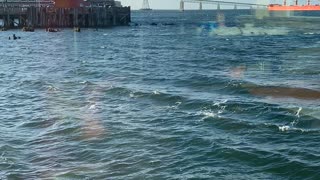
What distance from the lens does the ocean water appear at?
1927cm

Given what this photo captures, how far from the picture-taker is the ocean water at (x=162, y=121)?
19266mm

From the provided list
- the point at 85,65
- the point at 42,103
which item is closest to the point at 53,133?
the point at 42,103

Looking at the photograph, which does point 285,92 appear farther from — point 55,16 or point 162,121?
point 55,16

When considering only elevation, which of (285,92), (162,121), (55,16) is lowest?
(162,121)

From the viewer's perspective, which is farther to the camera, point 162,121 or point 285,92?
point 285,92

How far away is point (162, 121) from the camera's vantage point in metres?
26.2

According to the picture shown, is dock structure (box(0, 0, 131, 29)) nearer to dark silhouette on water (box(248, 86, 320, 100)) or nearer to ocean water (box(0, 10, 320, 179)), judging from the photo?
ocean water (box(0, 10, 320, 179))

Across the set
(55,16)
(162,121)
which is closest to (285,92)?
(162,121)

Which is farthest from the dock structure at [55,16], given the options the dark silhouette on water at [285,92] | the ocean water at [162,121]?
the dark silhouette on water at [285,92]

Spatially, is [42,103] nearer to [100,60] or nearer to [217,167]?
[217,167]

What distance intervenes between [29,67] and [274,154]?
37.8m

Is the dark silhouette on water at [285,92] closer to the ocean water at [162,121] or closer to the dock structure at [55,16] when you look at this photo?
the ocean water at [162,121]

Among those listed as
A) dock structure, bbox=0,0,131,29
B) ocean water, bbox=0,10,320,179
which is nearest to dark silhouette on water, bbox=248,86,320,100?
ocean water, bbox=0,10,320,179

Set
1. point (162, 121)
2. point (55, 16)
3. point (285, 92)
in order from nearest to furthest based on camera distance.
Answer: point (162, 121) < point (285, 92) < point (55, 16)
